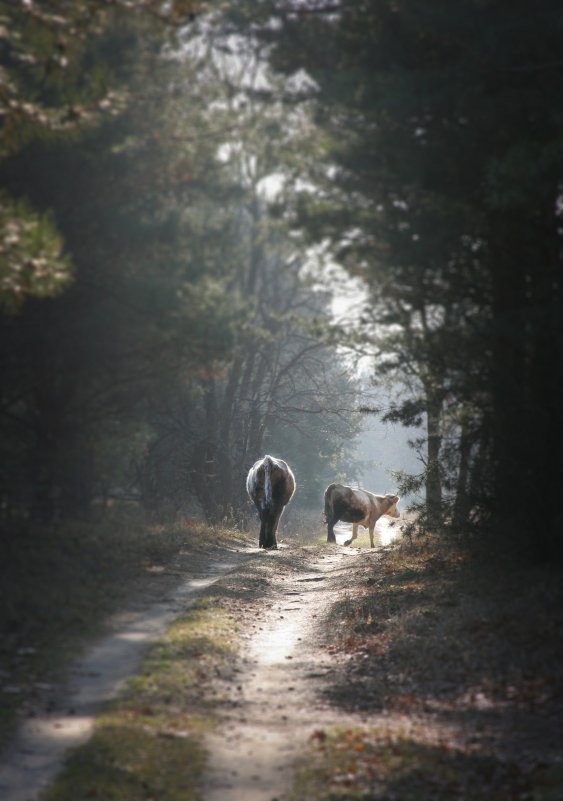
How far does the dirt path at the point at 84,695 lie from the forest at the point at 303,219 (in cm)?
221

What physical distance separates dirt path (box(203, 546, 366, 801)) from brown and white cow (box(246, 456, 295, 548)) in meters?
5.82

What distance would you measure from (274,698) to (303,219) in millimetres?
5960

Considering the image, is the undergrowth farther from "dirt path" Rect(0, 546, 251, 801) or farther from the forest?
the forest

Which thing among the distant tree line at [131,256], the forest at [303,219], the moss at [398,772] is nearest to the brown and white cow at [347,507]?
the forest at [303,219]

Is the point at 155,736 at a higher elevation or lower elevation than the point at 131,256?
lower

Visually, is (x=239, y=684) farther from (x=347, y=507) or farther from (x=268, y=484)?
(x=347, y=507)

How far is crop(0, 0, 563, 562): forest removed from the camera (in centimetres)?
1138

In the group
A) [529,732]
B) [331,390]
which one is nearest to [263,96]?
[529,732]

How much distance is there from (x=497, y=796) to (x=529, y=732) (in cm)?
148

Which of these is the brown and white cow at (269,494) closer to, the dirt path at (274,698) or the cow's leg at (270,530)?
the cow's leg at (270,530)

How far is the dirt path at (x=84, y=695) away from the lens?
22.7 feet

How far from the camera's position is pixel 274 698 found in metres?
9.45

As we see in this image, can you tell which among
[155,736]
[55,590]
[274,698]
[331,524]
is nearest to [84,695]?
[155,736]

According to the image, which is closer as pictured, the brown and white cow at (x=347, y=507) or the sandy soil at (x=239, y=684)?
the sandy soil at (x=239, y=684)
